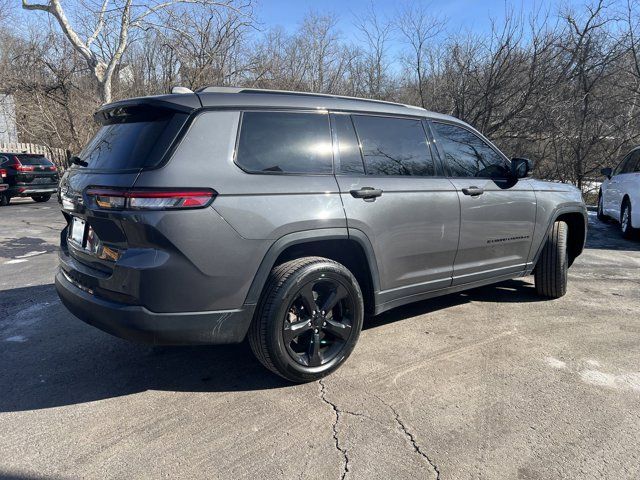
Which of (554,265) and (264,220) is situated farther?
(554,265)

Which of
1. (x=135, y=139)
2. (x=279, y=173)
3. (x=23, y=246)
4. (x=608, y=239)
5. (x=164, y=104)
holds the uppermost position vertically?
(x=164, y=104)

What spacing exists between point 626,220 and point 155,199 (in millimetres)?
9205

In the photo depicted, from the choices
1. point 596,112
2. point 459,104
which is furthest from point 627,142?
point 459,104

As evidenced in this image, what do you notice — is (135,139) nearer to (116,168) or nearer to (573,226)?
(116,168)

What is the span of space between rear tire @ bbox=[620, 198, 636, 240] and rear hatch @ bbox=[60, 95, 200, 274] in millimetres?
8780

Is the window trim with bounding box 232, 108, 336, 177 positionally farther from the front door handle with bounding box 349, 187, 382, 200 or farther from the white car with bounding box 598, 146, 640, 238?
the white car with bounding box 598, 146, 640, 238

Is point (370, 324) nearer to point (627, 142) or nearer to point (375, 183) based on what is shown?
point (375, 183)

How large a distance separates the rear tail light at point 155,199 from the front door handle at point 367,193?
1008 millimetres

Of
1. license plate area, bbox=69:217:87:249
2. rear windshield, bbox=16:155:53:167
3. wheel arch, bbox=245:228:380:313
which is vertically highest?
rear windshield, bbox=16:155:53:167

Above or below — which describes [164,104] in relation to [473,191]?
above

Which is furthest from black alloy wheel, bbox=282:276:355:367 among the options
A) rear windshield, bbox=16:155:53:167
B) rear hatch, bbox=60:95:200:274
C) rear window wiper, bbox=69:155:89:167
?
rear windshield, bbox=16:155:53:167

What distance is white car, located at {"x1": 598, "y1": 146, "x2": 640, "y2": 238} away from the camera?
845cm

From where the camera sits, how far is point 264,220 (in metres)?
2.80

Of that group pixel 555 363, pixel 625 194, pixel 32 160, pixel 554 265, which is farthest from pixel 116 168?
pixel 32 160
